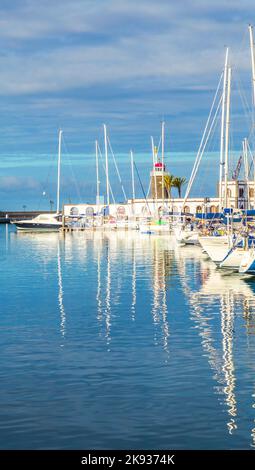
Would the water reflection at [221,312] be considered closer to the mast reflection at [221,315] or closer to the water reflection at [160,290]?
the mast reflection at [221,315]

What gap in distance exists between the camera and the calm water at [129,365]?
16922 mm

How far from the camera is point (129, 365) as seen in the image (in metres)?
23.0

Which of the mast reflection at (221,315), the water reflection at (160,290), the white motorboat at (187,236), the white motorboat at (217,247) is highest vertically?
the white motorboat at (217,247)

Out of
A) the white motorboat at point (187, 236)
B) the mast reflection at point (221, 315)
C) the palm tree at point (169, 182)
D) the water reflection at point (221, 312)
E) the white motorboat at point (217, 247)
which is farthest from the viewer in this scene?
the palm tree at point (169, 182)

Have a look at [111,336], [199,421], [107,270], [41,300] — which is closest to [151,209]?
[107,270]

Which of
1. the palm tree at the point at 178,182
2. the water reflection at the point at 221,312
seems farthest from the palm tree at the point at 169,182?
the water reflection at the point at 221,312

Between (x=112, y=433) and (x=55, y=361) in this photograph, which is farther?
(x=55, y=361)

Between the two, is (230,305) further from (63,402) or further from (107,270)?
(107,270)

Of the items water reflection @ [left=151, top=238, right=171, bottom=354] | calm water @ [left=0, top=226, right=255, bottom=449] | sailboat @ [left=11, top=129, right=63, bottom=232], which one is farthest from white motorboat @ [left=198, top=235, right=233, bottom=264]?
sailboat @ [left=11, top=129, right=63, bottom=232]

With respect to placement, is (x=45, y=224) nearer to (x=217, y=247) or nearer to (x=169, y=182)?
(x=169, y=182)

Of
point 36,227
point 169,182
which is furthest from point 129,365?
point 169,182

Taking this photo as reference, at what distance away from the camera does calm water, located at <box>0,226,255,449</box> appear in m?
16.9

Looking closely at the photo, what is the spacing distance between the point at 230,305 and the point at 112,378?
48.2ft
